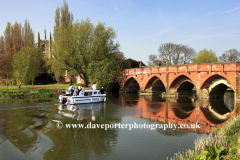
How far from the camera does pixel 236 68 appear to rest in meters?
28.0

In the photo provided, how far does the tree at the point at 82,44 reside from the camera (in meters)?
39.4

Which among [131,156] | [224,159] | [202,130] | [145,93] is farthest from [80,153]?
[145,93]

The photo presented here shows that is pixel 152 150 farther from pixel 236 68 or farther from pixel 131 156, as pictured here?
pixel 236 68

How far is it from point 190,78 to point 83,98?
18.7 metres

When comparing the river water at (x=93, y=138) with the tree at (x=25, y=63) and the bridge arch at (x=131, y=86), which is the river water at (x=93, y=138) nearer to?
the tree at (x=25, y=63)

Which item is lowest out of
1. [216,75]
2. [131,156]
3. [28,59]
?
[131,156]

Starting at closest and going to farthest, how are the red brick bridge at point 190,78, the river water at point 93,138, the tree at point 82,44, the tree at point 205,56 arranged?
the river water at point 93,138
the red brick bridge at point 190,78
the tree at point 82,44
the tree at point 205,56

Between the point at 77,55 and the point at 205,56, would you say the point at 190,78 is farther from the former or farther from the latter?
the point at 205,56

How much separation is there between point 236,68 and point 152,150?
24.3 m

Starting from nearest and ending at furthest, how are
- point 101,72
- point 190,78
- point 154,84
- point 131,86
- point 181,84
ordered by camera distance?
1. point 190,78
2. point 181,84
3. point 101,72
4. point 154,84
5. point 131,86

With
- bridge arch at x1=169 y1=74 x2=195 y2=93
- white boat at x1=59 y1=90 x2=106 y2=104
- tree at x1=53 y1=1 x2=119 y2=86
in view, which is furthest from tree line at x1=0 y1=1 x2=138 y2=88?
white boat at x1=59 y1=90 x2=106 y2=104

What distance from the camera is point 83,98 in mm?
21984

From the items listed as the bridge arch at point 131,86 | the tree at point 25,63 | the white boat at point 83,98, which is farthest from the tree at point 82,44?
the white boat at point 83,98

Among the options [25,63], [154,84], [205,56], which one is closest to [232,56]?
[205,56]
